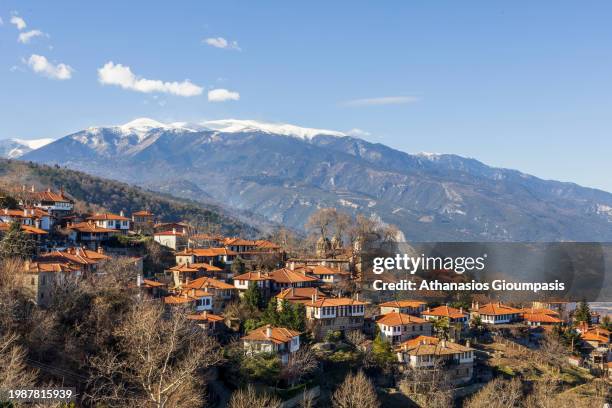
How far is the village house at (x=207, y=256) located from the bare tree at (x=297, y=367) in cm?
2271

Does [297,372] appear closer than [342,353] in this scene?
Yes

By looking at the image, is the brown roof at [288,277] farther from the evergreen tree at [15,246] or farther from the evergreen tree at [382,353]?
the evergreen tree at [15,246]

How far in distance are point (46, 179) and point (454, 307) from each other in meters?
129

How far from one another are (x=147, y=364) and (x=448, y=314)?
36.5 m

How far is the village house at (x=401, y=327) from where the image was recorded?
57562mm

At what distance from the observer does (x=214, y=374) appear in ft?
150

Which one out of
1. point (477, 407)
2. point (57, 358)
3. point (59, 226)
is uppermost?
point (59, 226)

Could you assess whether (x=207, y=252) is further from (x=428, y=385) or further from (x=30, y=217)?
(x=428, y=385)

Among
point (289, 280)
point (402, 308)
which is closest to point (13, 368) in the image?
point (289, 280)

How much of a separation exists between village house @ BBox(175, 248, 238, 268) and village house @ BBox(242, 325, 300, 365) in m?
19.9

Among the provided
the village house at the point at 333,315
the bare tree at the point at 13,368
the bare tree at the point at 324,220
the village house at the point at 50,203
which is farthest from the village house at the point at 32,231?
the bare tree at the point at 324,220

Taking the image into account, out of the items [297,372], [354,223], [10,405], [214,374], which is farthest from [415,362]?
[354,223]

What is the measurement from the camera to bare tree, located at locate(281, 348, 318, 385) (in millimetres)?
47000

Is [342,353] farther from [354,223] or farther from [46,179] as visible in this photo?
[46,179]
